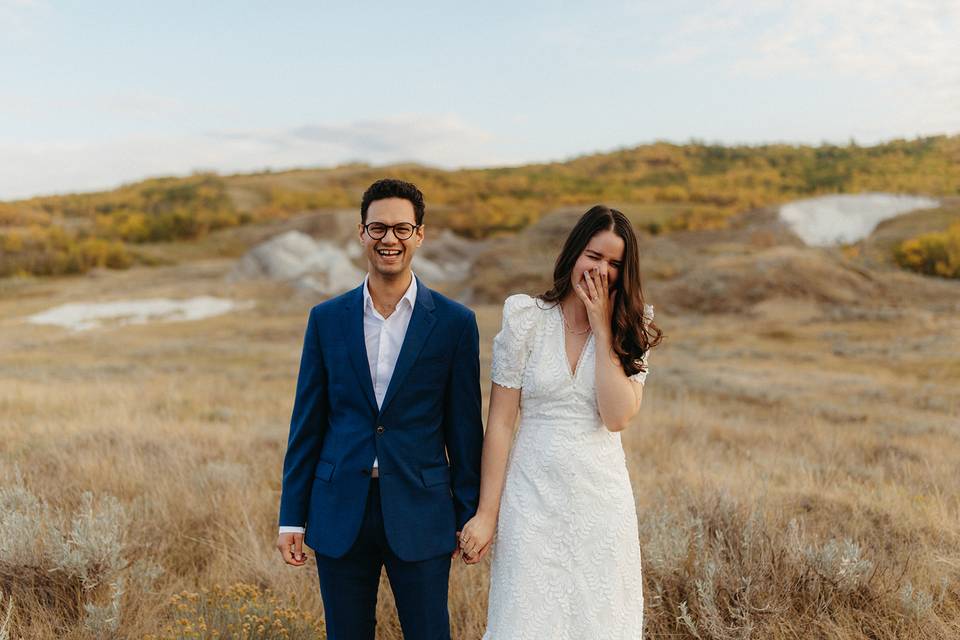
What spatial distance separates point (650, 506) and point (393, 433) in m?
2.79

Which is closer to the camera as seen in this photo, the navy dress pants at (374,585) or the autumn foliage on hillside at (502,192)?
the navy dress pants at (374,585)

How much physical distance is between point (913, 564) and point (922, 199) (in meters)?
31.2

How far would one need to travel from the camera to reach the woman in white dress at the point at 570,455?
7.45 ft

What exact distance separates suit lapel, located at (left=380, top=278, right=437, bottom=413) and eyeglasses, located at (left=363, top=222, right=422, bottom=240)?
8.4 inches

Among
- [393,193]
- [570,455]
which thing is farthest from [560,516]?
[393,193]

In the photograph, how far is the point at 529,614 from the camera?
89.0 inches

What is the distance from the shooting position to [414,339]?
90.5 inches

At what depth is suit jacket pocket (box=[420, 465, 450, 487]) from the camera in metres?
2.31

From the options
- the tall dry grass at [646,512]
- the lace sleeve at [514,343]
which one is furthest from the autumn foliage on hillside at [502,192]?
the lace sleeve at [514,343]

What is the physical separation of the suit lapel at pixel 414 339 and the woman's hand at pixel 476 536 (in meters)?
0.51

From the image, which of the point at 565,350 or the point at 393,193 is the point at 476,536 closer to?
the point at 565,350

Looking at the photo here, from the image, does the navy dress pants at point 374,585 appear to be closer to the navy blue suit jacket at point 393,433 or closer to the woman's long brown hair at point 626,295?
the navy blue suit jacket at point 393,433

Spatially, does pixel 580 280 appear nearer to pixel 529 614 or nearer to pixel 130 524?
pixel 529 614

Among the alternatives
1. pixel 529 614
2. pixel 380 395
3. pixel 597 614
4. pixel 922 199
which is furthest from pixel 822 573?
pixel 922 199
